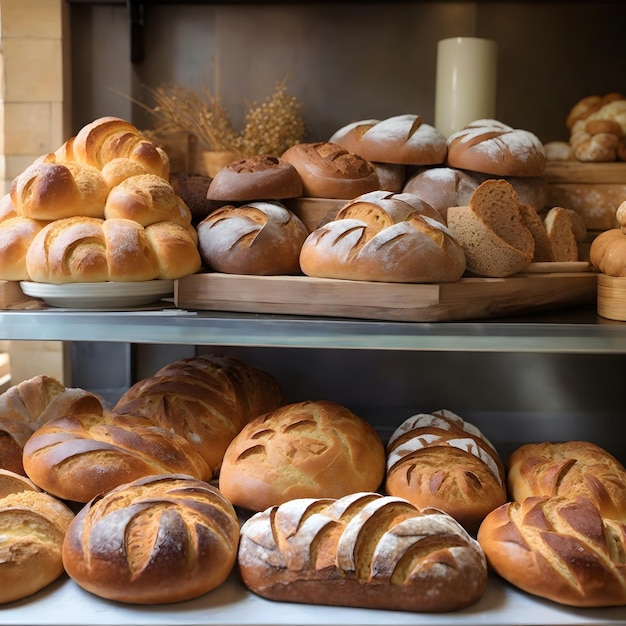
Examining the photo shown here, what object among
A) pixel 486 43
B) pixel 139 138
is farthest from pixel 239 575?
pixel 486 43

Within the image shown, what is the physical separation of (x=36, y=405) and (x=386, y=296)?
0.96 metres

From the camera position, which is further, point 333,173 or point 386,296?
point 333,173

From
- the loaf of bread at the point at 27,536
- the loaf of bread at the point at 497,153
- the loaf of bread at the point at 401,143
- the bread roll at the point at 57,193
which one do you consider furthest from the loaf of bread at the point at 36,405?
the loaf of bread at the point at 497,153

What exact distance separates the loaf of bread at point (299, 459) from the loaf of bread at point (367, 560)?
147mm

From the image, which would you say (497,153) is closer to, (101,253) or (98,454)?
(101,253)

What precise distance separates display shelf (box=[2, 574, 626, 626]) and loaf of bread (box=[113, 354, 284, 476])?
49 centimetres

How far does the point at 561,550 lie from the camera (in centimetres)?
147

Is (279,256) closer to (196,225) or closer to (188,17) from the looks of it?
(196,225)

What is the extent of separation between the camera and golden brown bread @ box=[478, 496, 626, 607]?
144 centimetres

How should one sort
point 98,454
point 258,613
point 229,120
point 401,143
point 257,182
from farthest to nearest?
point 229,120 → point 401,143 → point 257,182 → point 98,454 → point 258,613

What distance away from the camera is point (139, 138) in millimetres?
1996

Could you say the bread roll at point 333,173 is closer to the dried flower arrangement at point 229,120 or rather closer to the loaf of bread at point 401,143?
the loaf of bread at point 401,143

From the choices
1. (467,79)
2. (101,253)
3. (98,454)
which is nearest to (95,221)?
(101,253)

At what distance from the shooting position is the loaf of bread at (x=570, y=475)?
1.65 metres
